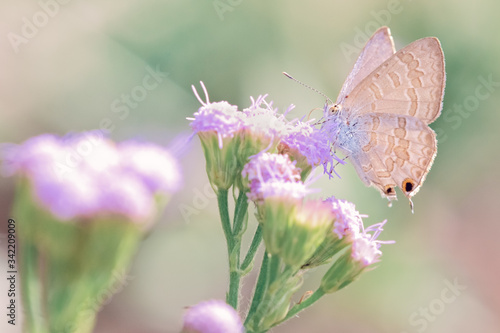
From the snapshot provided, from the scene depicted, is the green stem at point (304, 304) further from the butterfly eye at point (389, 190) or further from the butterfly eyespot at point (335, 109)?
the butterfly eyespot at point (335, 109)

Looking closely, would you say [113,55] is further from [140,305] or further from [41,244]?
[41,244]

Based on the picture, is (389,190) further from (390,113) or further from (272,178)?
(272,178)

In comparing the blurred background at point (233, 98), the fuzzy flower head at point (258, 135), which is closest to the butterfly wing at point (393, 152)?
the fuzzy flower head at point (258, 135)

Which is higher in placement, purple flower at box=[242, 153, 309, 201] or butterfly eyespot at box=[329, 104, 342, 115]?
purple flower at box=[242, 153, 309, 201]

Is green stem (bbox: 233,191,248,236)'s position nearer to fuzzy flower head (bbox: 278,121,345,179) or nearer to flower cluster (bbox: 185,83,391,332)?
→ flower cluster (bbox: 185,83,391,332)

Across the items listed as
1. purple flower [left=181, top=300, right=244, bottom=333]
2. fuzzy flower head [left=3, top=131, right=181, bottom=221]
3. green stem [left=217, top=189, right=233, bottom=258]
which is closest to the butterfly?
green stem [left=217, top=189, right=233, bottom=258]

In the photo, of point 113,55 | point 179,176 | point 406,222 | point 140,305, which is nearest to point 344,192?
point 406,222
